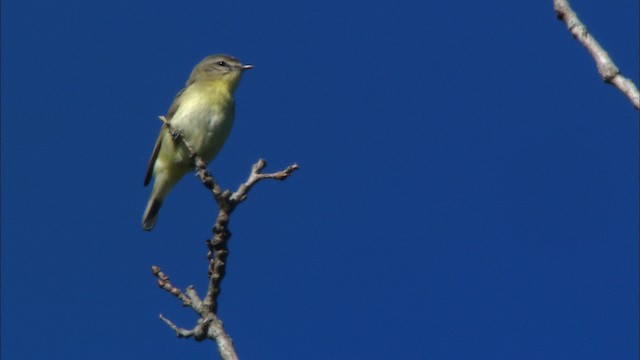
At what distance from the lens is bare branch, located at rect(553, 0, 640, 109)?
6.96 ft

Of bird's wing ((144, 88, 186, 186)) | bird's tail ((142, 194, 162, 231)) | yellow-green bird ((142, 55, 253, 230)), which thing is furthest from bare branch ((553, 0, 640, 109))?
bird's tail ((142, 194, 162, 231))

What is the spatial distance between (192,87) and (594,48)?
26.2 feet

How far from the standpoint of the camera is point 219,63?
10.4 meters

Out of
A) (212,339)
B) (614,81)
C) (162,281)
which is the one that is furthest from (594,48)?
(162,281)

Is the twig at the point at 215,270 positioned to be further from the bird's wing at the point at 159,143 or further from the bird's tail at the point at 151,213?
the bird's tail at the point at 151,213

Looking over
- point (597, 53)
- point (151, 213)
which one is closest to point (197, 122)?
point (151, 213)

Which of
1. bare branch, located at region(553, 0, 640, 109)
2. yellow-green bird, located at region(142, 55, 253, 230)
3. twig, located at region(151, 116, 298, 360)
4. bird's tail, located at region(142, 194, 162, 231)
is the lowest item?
bare branch, located at region(553, 0, 640, 109)

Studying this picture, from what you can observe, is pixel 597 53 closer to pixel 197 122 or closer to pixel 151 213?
pixel 197 122

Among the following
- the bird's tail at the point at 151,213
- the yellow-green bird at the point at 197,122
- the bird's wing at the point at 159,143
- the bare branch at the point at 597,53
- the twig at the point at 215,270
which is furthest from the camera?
the bird's tail at the point at 151,213

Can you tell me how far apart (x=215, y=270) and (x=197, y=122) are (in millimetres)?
4772

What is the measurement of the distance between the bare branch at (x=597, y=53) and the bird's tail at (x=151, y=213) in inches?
331

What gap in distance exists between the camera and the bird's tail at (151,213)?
10.2 meters

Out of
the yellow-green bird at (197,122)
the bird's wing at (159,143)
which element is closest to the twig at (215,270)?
the yellow-green bird at (197,122)

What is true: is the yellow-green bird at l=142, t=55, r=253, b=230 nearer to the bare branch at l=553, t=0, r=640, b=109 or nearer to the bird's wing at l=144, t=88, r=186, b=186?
the bird's wing at l=144, t=88, r=186, b=186
